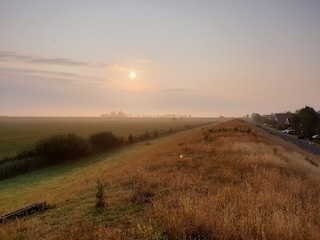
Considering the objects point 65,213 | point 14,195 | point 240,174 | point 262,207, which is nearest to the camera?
point 262,207

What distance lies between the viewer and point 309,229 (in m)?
6.70

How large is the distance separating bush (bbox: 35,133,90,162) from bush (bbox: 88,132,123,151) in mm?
6993

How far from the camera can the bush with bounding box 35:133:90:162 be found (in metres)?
40.8

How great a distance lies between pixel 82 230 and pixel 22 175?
29.4 meters

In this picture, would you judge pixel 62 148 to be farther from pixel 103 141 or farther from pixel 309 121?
pixel 309 121

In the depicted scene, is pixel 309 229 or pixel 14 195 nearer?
pixel 309 229

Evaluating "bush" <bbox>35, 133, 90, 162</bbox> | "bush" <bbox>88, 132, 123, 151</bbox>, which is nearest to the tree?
"bush" <bbox>88, 132, 123, 151</bbox>

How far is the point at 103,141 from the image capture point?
180ft

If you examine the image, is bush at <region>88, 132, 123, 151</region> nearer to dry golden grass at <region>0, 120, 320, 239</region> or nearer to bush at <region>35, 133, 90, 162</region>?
bush at <region>35, 133, 90, 162</region>

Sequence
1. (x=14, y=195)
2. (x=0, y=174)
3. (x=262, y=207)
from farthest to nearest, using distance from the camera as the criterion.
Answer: (x=0, y=174)
(x=14, y=195)
(x=262, y=207)

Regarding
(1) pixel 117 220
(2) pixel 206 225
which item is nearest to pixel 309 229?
(2) pixel 206 225

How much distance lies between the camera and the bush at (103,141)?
53875 mm

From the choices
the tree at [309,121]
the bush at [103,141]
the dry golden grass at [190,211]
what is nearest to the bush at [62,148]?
the bush at [103,141]

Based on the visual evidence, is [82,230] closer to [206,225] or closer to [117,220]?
[117,220]
